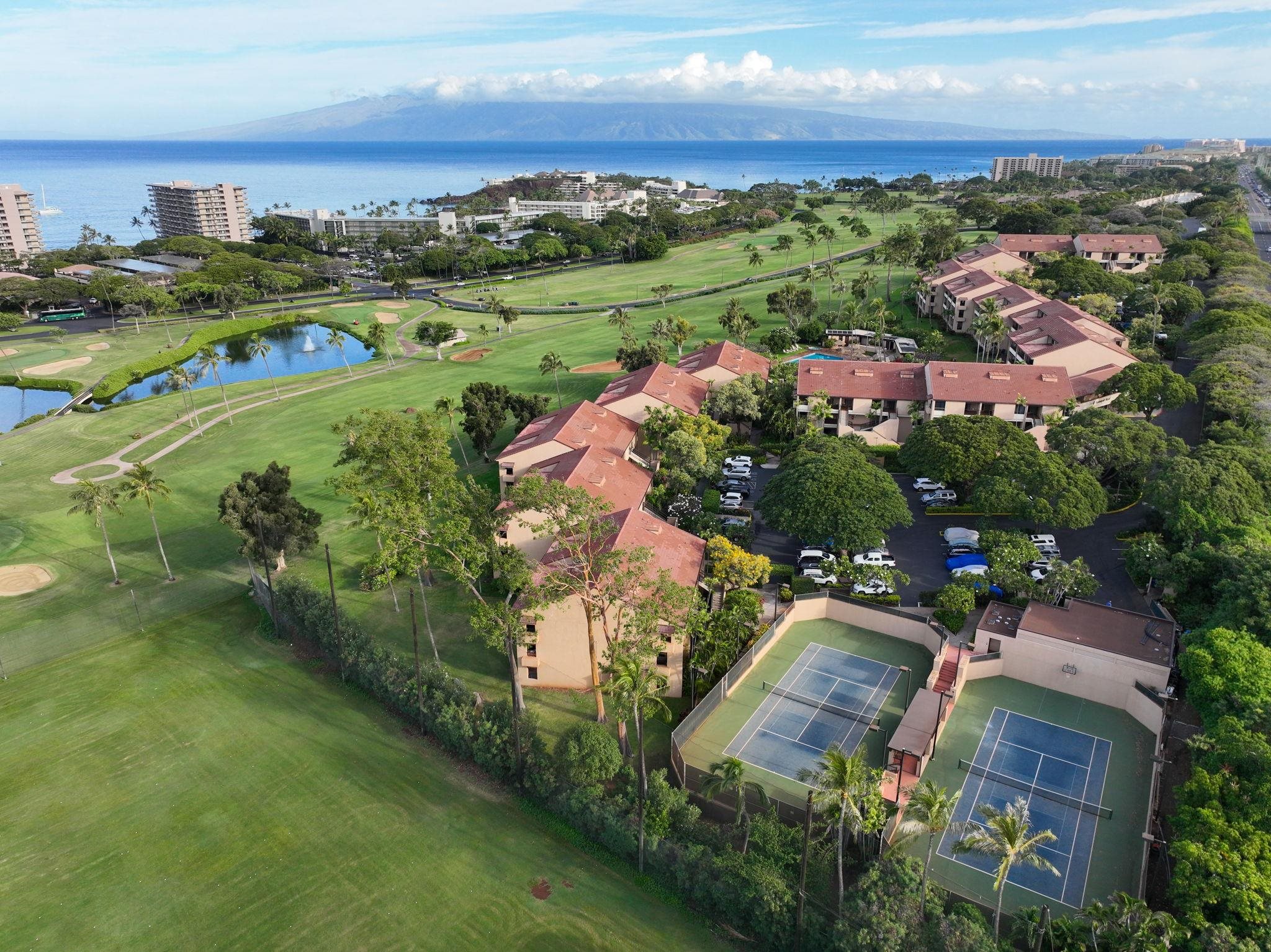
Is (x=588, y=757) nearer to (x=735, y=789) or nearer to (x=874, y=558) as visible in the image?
(x=735, y=789)

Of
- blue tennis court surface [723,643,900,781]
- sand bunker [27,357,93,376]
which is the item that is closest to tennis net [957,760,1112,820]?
blue tennis court surface [723,643,900,781]

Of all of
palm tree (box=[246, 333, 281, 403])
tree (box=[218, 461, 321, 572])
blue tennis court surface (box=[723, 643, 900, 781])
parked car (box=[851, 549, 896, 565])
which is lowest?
palm tree (box=[246, 333, 281, 403])

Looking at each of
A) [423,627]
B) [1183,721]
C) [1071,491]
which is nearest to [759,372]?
[1071,491]

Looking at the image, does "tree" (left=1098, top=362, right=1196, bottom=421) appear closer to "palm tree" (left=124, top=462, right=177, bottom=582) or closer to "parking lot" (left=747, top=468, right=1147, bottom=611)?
"parking lot" (left=747, top=468, right=1147, bottom=611)

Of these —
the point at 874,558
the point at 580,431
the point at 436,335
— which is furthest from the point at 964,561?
the point at 436,335

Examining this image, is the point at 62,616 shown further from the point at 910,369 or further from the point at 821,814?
the point at 910,369

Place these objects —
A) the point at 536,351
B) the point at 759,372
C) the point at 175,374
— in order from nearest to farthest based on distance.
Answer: the point at 759,372 < the point at 175,374 < the point at 536,351
